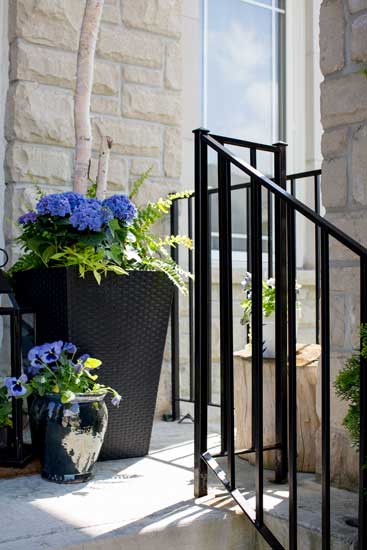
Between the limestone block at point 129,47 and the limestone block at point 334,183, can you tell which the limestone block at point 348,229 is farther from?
the limestone block at point 129,47

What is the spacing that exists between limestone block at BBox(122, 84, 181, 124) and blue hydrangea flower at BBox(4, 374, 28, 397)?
1.41 m

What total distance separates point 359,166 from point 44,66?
148cm

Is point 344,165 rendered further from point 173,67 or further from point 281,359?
point 173,67

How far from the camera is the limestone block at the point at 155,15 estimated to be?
10.5 ft

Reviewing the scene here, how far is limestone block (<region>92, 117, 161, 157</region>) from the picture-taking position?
3125mm

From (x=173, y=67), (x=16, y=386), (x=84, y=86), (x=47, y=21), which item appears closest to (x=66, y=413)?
(x=16, y=386)

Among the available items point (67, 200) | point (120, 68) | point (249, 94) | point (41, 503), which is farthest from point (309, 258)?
point (41, 503)

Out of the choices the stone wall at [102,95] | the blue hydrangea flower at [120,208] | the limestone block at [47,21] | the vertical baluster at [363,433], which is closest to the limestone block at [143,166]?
the stone wall at [102,95]

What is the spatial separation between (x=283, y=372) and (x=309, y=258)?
2146mm

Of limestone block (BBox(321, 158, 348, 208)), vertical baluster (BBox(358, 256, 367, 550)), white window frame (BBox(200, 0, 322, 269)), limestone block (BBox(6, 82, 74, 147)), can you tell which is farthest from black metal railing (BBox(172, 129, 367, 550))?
white window frame (BBox(200, 0, 322, 269))

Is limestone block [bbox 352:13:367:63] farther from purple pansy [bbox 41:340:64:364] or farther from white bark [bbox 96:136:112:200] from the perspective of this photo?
purple pansy [bbox 41:340:64:364]

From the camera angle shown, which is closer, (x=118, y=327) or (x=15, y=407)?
(x=15, y=407)

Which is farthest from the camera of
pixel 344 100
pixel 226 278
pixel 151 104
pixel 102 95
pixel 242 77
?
pixel 242 77

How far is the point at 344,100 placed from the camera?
2.08 m
